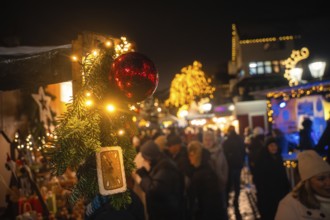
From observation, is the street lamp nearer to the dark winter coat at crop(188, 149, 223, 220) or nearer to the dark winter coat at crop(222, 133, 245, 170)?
the dark winter coat at crop(222, 133, 245, 170)

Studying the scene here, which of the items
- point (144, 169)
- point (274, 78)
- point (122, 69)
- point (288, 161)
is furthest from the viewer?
point (274, 78)

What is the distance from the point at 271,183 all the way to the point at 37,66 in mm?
5471

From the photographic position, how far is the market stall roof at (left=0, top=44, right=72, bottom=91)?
3.45 meters

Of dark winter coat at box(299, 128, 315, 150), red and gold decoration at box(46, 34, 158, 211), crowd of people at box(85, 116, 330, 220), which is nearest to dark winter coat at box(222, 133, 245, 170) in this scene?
dark winter coat at box(299, 128, 315, 150)

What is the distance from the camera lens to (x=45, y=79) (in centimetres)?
364

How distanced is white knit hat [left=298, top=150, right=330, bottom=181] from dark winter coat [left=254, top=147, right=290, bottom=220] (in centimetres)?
334

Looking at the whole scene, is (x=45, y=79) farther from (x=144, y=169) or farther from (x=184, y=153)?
(x=184, y=153)

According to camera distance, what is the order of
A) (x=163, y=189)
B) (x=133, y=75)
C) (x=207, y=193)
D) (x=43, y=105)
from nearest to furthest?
(x=133, y=75), (x=163, y=189), (x=207, y=193), (x=43, y=105)

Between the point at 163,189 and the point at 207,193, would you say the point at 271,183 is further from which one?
the point at 163,189

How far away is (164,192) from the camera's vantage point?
5738mm

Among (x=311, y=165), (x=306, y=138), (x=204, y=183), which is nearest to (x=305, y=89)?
(x=306, y=138)

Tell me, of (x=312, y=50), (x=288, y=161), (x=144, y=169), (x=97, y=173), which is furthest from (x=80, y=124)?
(x=312, y=50)

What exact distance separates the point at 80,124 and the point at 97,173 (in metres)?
0.43

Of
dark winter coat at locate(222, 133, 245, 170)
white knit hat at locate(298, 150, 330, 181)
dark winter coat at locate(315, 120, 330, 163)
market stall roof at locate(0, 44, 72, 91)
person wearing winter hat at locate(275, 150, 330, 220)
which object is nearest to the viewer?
market stall roof at locate(0, 44, 72, 91)
